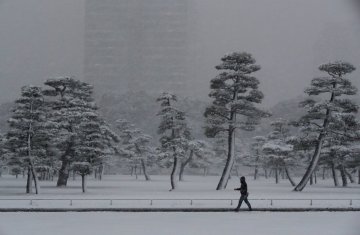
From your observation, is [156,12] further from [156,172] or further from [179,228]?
[179,228]

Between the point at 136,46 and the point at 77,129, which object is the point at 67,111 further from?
the point at 136,46

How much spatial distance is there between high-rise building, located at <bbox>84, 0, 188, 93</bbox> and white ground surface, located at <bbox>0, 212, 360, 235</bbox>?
156 metres

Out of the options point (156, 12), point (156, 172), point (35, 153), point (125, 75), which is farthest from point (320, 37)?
point (35, 153)

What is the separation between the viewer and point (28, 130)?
110 ft

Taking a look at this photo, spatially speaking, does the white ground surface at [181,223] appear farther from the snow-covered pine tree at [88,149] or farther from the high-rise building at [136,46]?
the high-rise building at [136,46]

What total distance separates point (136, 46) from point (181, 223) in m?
181

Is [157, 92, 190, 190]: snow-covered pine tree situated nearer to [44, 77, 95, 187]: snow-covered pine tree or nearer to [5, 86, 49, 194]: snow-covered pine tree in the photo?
[44, 77, 95, 187]: snow-covered pine tree

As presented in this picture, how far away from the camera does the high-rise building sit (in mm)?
181125

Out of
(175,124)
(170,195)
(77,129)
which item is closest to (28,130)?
(77,129)

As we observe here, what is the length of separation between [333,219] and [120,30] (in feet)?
593

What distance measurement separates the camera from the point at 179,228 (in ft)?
52.9

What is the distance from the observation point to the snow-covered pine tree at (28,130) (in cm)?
3353

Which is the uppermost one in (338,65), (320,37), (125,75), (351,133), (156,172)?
(320,37)

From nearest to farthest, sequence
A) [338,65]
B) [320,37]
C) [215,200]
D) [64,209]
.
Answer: [64,209], [215,200], [338,65], [320,37]
